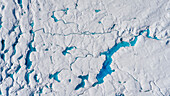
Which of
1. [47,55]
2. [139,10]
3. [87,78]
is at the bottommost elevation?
[87,78]

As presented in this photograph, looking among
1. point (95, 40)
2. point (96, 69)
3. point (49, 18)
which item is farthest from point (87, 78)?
point (49, 18)

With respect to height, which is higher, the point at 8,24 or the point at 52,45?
the point at 8,24

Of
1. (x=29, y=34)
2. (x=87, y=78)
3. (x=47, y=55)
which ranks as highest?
(x=29, y=34)

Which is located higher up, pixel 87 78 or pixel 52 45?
pixel 52 45

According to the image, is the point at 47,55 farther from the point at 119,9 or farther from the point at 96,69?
the point at 119,9

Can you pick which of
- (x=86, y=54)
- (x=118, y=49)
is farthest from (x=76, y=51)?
(x=118, y=49)

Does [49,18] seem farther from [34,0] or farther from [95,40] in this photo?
[95,40]
